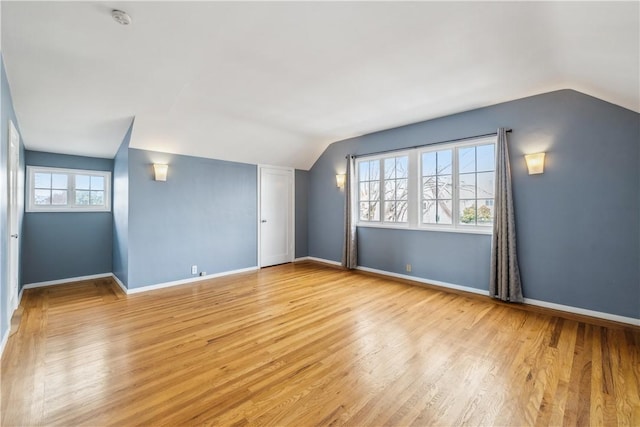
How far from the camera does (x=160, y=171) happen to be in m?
4.30

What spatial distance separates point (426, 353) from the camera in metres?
2.42

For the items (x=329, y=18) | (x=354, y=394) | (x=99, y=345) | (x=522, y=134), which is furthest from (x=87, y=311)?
(x=522, y=134)

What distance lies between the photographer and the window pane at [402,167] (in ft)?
15.9

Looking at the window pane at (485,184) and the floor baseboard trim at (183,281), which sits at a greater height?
the window pane at (485,184)

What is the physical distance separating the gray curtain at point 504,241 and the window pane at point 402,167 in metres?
1.42

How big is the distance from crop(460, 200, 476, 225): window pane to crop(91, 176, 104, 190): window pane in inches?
250

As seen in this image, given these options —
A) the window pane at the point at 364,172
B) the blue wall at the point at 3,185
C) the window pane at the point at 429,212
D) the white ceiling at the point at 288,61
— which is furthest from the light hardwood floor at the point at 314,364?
the window pane at the point at 364,172

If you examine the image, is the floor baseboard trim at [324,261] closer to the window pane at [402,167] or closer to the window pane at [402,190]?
the window pane at [402,190]

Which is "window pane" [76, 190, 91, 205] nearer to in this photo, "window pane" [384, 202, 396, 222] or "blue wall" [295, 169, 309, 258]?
"blue wall" [295, 169, 309, 258]

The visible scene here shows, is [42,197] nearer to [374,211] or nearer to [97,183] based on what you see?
[97,183]

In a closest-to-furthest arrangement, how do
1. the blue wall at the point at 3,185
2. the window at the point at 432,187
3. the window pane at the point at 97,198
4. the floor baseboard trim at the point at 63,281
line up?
the blue wall at the point at 3,185
the window at the point at 432,187
the floor baseboard trim at the point at 63,281
the window pane at the point at 97,198

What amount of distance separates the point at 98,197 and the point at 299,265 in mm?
4063

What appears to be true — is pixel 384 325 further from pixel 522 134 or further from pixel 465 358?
pixel 522 134

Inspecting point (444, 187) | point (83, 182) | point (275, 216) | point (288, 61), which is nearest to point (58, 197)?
point (83, 182)
